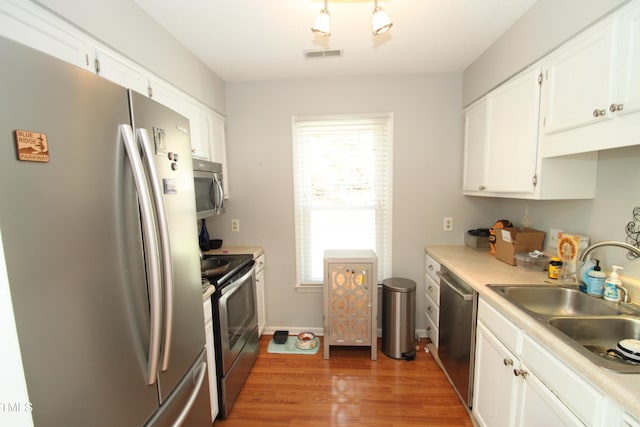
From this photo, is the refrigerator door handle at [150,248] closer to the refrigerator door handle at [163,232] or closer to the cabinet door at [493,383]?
the refrigerator door handle at [163,232]

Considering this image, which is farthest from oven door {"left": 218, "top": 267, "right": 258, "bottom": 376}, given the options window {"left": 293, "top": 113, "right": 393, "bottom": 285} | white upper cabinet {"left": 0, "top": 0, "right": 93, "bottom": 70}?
white upper cabinet {"left": 0, "top": 0, "right": 93, "bottom": 70}

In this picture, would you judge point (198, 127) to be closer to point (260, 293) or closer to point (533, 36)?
point (260, 293)

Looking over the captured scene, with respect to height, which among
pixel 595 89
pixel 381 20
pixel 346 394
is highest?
pixel 381 20

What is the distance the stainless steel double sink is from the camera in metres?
0.97

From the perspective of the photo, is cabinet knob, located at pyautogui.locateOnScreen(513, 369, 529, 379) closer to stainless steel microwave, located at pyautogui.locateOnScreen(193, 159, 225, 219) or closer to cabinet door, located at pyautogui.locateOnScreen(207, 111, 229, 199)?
stainless steel microwave, located at pyautogui.locateOnScreen(193, 159, 225, 219)

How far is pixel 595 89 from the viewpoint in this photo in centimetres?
117

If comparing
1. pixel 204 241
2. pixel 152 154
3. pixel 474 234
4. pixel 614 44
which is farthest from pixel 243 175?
pixel 614 44

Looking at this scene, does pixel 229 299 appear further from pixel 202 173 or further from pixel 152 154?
pixel 152 154

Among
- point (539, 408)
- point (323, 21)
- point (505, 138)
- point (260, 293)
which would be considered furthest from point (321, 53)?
point (539, 408)

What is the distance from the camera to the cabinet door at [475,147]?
2078 mm

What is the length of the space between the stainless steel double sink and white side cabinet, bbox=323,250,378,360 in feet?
3.20

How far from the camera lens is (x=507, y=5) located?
59.1 inches

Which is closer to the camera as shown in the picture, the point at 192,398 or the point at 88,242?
the point at 88,242

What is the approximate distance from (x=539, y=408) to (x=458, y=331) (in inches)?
28.3
